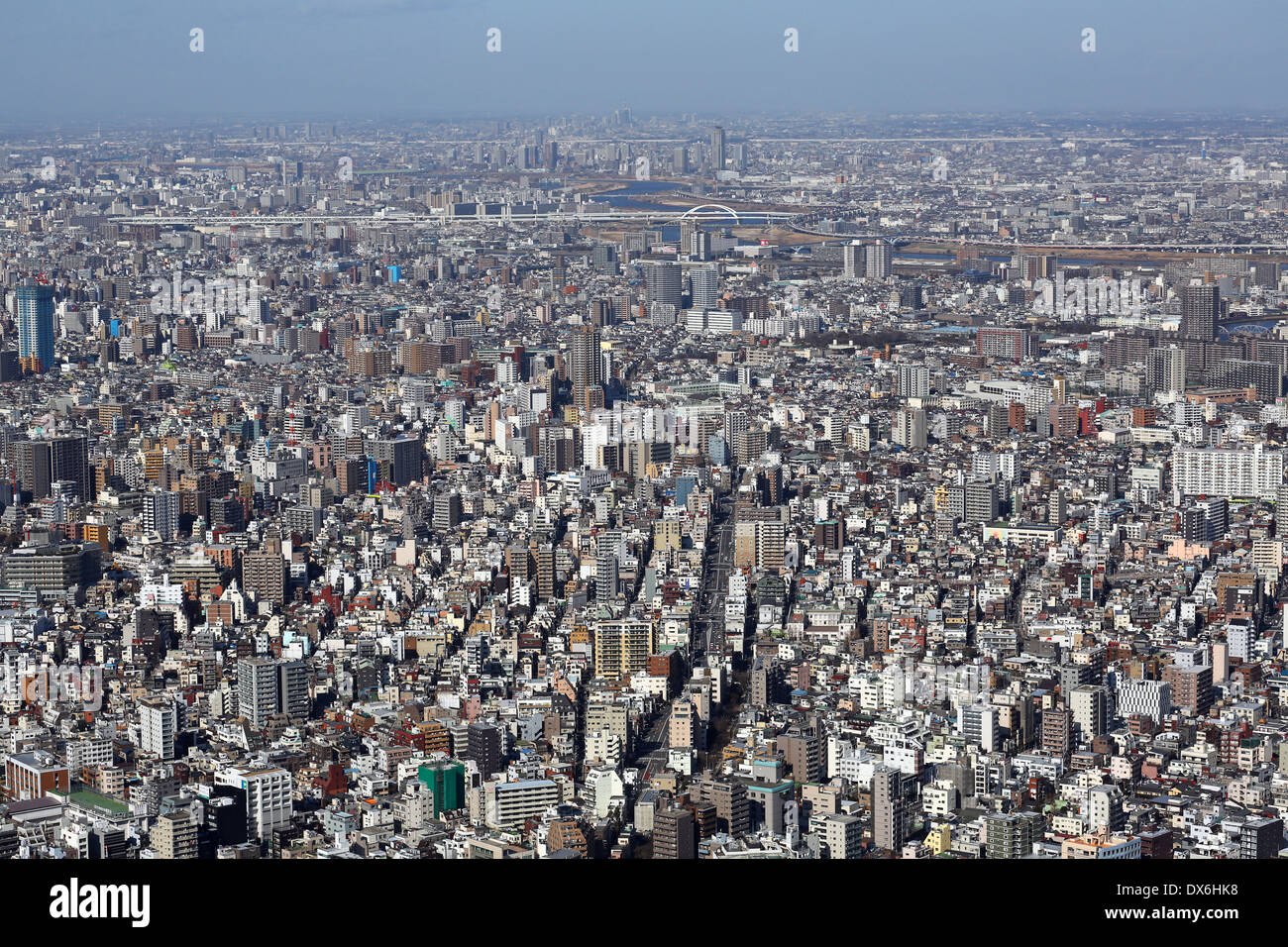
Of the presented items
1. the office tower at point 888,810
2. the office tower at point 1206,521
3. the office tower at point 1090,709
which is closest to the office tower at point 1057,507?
the office tower at point 1206,521

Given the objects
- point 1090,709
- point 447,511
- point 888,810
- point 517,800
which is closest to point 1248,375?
point 447,511

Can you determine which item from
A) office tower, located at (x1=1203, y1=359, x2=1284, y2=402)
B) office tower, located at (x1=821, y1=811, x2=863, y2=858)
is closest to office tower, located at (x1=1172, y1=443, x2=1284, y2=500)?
office tower, located at (x1=1203, y1=359, x2=1284, y2=402)

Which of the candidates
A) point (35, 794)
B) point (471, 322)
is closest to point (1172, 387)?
point (471, 322)

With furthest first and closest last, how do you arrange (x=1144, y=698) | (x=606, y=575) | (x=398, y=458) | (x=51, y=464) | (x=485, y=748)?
(x=398, y=458) < (x=51, y=464) < (x=606, y=575) < (x=1144, y=698) < (x=485, y=748)

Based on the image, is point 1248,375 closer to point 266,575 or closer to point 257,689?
point 266,575

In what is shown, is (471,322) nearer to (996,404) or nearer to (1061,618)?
(996,404)

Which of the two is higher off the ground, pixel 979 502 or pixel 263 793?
pixel 263 793

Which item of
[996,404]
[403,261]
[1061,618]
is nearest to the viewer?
[1061,618]
